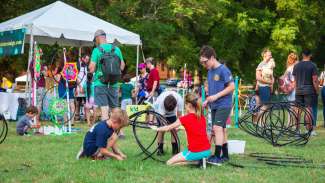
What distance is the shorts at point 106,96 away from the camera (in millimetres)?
9484

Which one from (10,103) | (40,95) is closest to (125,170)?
(40,95)

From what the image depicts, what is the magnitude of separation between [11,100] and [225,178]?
1088 centimetres

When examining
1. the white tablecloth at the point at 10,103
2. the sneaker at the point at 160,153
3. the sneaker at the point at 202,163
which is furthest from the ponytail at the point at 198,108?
the white tablecloth at the point at 10,103

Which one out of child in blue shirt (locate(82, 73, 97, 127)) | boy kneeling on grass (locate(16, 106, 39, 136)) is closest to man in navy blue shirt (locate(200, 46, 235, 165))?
boy kneeling on grass (locate(16, 106, 39, 136))

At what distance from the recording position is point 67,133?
37.6 ft

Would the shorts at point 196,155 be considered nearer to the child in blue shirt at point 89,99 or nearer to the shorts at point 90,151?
the shorts at point 90,151

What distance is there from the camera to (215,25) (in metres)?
29.0

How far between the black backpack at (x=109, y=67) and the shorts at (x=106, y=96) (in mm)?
150

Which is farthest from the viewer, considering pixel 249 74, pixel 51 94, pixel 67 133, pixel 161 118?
pixel 249 74

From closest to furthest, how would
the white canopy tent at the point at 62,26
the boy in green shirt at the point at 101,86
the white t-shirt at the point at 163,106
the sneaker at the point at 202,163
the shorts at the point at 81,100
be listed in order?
the sneaker at the point at 202,163
the white t-shirt at the point at 163,106
the boy in green shirt at the point at 101,86
the white canopy tent at the point at 62,26
the shorts at the point at 81,100

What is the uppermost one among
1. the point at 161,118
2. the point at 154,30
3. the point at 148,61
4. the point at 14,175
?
the point at 154,30

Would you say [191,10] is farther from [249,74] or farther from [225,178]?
[225,178]

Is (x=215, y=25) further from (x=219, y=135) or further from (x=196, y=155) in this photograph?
(x=196, y=155)

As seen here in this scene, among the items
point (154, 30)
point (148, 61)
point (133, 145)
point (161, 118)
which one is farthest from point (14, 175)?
point (154, 30)
